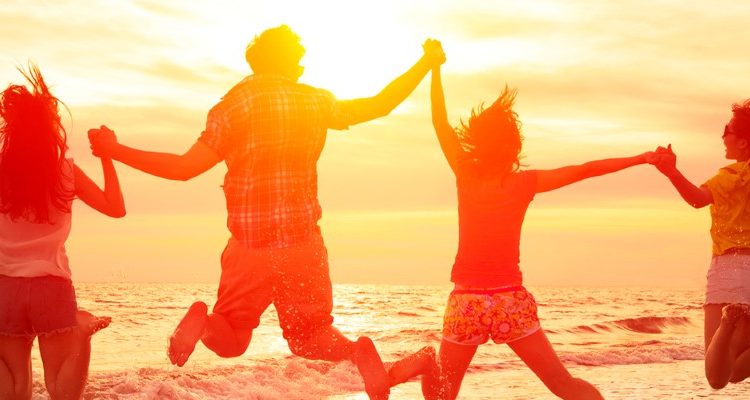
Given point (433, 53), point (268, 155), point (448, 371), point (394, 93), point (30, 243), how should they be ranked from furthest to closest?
point (433, 53), point (394, 93), point (448, 371), point (30, 243), point (268, 155)

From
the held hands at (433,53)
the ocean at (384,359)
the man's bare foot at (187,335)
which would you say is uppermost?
the held hands at (433,53)

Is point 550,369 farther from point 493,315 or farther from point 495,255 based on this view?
point 495,255

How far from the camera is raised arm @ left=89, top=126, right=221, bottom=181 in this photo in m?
5.80

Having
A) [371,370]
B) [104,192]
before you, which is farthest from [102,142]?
[371,370]

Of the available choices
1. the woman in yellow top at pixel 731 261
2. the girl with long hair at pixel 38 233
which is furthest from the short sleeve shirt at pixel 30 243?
the woman in yellow top at pixel 731 261

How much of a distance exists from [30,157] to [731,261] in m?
5.28

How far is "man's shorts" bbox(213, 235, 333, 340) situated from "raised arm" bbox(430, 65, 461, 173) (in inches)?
42.4

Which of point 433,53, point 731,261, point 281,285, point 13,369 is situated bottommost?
point 13,369

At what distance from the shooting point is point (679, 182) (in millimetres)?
6695

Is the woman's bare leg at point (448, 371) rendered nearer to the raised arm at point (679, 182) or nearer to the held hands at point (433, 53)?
→ the raised arm at point (679, 182)

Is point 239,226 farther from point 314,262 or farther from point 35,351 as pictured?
point 35,351

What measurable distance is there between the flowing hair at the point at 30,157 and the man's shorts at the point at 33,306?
400mm

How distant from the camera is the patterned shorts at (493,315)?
6082 mm

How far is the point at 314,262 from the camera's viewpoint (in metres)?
5.96
